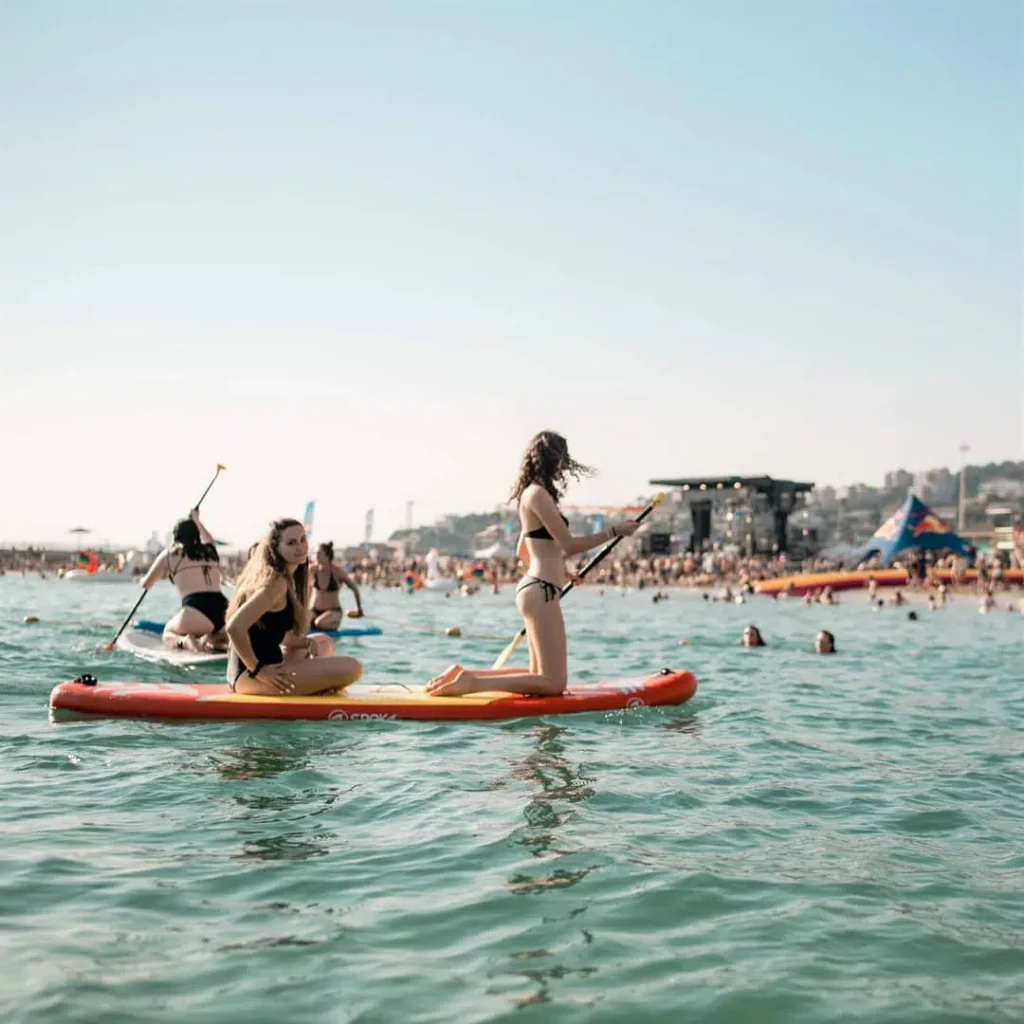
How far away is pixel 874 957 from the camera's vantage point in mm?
4023

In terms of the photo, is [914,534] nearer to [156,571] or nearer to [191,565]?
[191,565]

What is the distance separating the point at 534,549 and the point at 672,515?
368 ft

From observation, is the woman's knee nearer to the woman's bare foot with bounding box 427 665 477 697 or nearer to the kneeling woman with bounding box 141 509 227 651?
the woman's bare foot with bounding box 427 665 477 697

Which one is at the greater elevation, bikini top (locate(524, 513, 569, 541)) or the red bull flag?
the red bull flag

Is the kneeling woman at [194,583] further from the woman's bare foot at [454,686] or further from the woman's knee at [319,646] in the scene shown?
the woman's bare foot at [454,686]

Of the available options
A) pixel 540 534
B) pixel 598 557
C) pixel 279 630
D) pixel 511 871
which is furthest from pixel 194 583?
pixel 511 871

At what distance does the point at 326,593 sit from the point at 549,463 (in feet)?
26.9

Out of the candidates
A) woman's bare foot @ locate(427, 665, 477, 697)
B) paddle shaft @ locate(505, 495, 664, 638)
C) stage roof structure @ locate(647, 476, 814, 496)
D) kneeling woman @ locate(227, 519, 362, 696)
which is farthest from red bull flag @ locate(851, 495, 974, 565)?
kneeling woman @ locate(227, 519, 362, 696)

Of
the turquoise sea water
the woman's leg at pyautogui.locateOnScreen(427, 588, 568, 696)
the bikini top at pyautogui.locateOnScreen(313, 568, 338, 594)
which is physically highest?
the bikini top at pyautogui.locateOnScreen(313, 568, 338, 594)

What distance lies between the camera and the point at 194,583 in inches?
520

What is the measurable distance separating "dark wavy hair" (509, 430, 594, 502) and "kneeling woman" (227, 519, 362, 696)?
2.01 meters

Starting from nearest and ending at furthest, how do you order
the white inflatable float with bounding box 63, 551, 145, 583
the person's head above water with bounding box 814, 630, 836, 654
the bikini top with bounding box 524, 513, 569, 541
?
the bikini top with bounding box 524, 513, 569, 541, the person's head above water with bounding box 814, 630, 836, 654, the white inflatable float with bounding box 63, 551, 145, 583

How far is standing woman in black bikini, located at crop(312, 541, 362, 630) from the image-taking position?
1611 cm

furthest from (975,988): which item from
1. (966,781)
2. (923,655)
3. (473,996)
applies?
(923,655)
